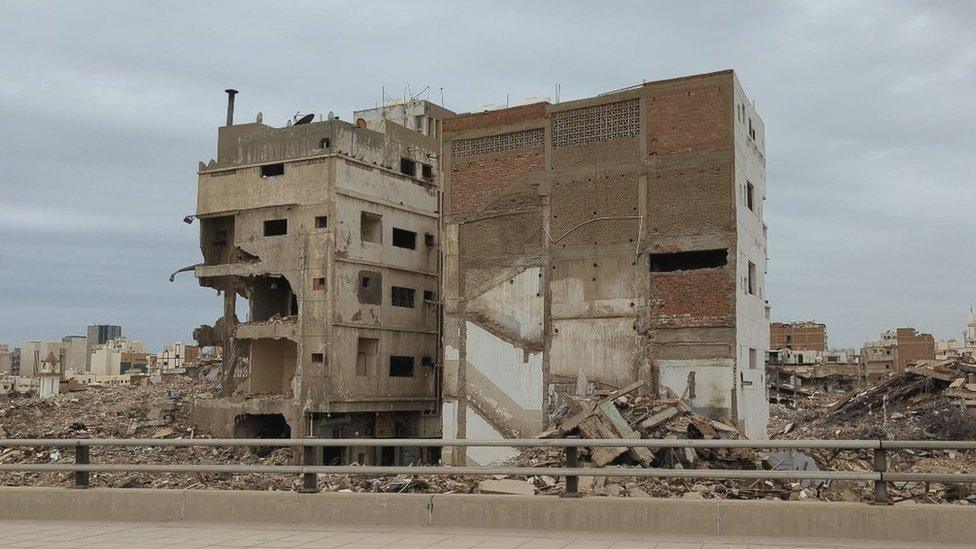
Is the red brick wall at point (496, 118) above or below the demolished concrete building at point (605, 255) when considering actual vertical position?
above

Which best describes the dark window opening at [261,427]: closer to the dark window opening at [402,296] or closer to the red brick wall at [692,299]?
the dark window opening at [402,296]

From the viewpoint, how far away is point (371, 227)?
4172 cm

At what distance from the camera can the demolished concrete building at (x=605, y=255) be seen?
2752 cm

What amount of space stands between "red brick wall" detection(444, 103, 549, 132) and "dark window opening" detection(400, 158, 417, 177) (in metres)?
10.6

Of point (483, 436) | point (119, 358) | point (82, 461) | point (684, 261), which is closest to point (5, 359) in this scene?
point (119, 358)

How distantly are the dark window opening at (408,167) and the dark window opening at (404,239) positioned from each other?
2709 millimetres

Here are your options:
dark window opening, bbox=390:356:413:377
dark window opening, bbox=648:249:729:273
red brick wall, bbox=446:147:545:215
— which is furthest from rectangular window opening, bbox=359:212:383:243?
dark window opening, bbox=648:249:729:273

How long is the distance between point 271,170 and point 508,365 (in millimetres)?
16065

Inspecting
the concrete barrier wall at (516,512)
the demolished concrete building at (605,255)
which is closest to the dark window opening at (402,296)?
the demolished concrete building at (605,255)

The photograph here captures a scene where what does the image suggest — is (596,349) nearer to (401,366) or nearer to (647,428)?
(647,428)

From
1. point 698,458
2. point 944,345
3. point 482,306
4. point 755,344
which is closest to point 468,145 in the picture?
point 482,306

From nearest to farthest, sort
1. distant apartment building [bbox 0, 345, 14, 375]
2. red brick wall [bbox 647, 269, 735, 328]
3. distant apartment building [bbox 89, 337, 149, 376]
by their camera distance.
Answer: red brick wall [bbox 647, 269, 735, 328] < distant apartment building [bbox 89, 337, 149, 376] < distant apartment building [bbox 0, 345, 14, 375]

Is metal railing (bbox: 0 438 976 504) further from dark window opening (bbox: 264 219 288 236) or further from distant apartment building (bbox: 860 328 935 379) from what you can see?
distant apartment building (bbox: 860 328 935 379)

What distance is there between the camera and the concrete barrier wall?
835 cm
